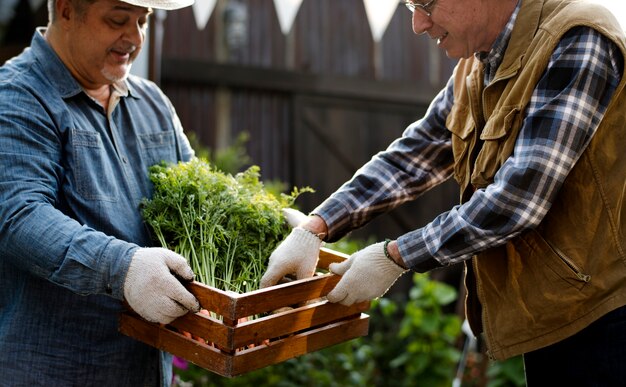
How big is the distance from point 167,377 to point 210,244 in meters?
0.59

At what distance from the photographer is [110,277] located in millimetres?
2115

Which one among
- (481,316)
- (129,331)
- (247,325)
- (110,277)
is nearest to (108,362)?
(129,331)

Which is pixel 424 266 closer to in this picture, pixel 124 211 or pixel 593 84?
pixel 593 84

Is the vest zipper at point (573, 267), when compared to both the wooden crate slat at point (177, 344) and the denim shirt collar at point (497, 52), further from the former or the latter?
the wooden crate slat at point (177, 344)

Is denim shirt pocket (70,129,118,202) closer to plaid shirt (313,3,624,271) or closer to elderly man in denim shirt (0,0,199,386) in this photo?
elderly man in denim shirt (0,0,199,386)

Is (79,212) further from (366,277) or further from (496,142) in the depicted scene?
(496,142)

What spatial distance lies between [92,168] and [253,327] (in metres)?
0.76

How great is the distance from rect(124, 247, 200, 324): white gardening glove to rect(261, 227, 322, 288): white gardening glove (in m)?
0.35

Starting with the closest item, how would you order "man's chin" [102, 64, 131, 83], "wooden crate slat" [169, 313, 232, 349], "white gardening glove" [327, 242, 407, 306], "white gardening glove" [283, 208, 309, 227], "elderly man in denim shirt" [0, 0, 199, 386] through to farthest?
"wooden crate slat" [169, 313, 232, 349]
"elderly man in denim shirt" [0, 0, 199, 386]
"white gardening glove" [327, 242, 407, 306]
"man's chin" [102, 64, 131, 83]
"white gardening glove" [283, 208, 309, 227]

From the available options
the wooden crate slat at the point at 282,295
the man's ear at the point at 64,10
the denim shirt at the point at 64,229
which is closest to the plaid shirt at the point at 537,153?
the wooden crate slat at the point at 282,295

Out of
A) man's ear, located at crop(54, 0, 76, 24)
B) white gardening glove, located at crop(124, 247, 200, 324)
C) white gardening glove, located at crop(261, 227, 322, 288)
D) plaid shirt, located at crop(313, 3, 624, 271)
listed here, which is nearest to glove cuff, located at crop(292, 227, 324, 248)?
white gardening glove, located at crop(261, 227, 322, 288)

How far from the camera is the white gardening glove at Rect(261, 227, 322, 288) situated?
7.84 feet

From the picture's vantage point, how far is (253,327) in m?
2.05

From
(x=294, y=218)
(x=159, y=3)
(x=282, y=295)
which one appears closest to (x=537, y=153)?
(x=282, y=295)
